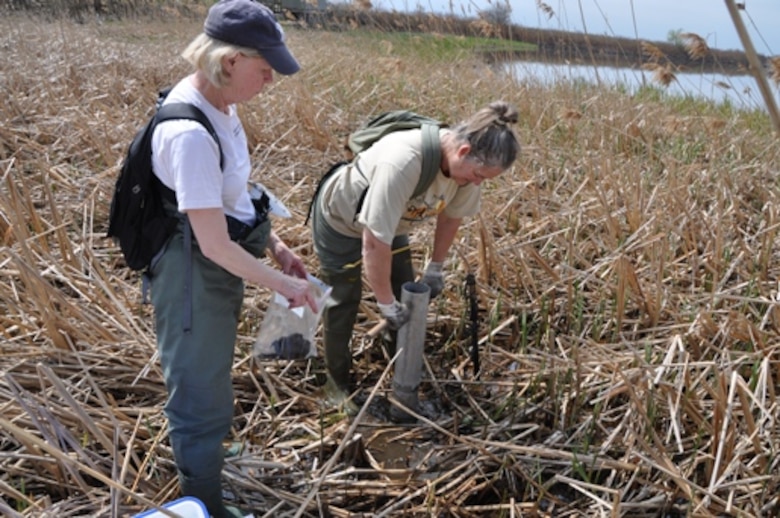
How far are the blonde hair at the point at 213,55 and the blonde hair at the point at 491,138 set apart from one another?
31.4 inches

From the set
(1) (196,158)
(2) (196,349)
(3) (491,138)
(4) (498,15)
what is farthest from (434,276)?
(4) (498,15)

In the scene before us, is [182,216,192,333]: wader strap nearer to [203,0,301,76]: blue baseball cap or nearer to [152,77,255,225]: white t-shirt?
[152,77,255,225]: white t-shirt

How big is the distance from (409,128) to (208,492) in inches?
53.9

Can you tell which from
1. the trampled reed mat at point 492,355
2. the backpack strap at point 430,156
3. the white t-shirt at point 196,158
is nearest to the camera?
the white t-shirt at point 196,158

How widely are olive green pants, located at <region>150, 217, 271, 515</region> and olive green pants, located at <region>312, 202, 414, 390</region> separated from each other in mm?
648

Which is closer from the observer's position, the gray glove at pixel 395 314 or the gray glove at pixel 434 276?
the gray glove at pixel 395 314

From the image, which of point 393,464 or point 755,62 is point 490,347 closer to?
point 393,464

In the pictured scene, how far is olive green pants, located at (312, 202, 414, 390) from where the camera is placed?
7.89ft

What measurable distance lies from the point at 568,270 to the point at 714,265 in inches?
26.2

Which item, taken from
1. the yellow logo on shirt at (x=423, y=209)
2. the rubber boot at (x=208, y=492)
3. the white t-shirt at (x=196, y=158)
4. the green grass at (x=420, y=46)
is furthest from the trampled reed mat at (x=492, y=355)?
the green grass at (x=420, y=46)

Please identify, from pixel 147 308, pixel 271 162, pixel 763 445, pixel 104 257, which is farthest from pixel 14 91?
pixel 763 445

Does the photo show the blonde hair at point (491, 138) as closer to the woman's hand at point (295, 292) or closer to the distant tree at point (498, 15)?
the woman's hand at point (295, 292)

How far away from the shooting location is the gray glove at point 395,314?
2.27 metres

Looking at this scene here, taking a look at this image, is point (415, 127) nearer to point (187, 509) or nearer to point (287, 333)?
point (287, 333)
